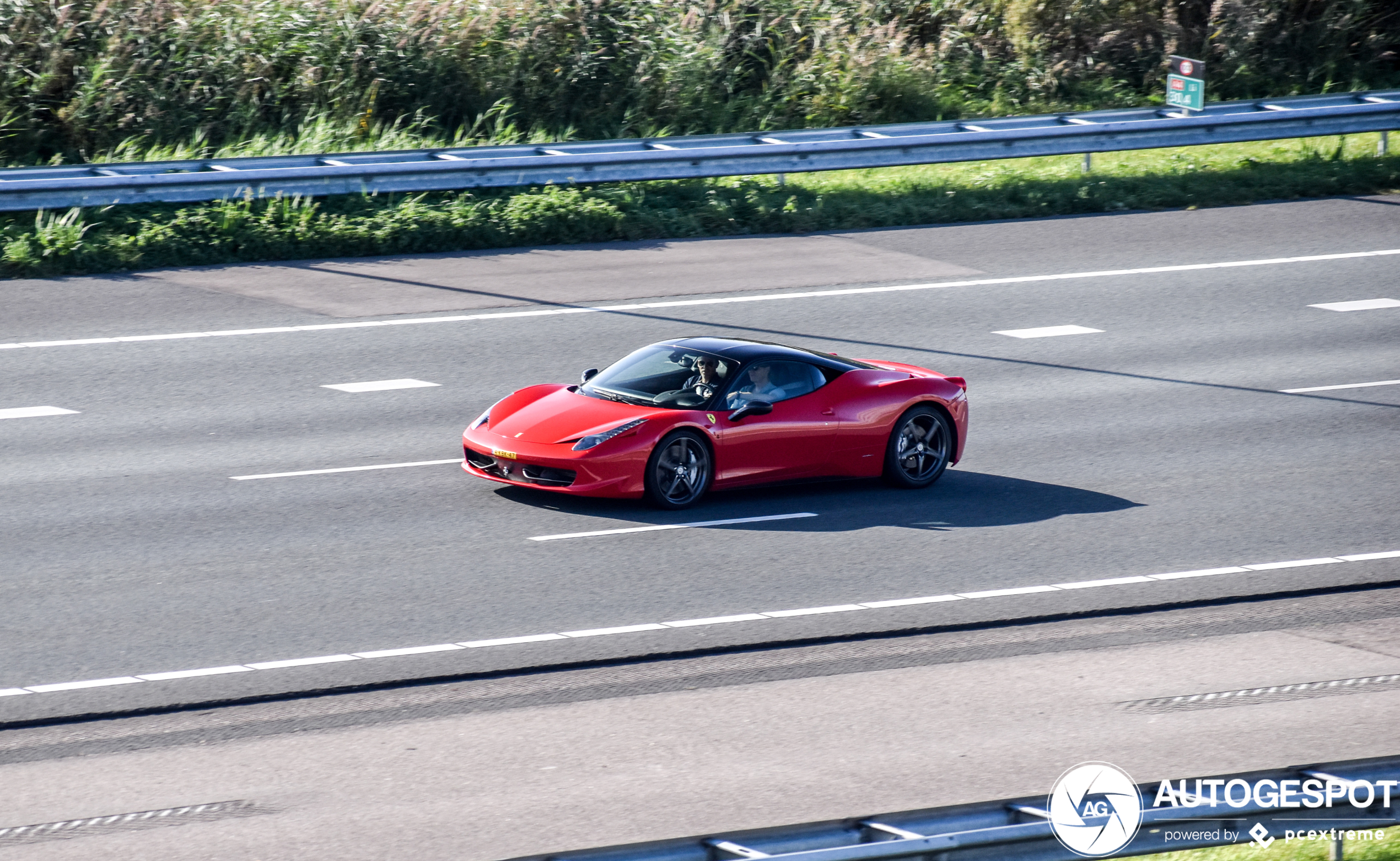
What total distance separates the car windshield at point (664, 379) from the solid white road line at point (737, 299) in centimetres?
517

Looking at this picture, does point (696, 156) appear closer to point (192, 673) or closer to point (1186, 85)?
point (1186, 85)

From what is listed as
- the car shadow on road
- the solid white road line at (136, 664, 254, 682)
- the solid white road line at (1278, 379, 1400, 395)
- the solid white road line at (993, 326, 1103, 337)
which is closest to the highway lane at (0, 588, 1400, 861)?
the solid white road line at (136, 664, 254, 682)

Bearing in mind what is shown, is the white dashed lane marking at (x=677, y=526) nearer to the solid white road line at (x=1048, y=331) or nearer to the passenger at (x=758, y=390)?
the passenger at (x=758, y=390)

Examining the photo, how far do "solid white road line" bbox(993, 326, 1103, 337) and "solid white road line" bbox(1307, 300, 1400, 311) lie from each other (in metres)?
3.01

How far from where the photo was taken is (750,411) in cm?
1280

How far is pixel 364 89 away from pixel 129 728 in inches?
730

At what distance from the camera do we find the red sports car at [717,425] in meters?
12.4

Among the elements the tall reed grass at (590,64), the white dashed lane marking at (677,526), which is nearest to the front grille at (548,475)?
the white dashed lane marking at (677,526)

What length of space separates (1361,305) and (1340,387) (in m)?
3.65

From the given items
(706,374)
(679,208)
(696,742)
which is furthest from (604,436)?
(679,208)

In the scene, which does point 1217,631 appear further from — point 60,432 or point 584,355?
point 60,432

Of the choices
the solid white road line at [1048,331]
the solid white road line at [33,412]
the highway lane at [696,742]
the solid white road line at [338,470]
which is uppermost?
the solid white road line at [1048,331]

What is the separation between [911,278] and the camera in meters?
20.6

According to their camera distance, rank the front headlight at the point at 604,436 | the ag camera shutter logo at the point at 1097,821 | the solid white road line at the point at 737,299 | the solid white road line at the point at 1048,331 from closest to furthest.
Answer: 1. the ag camera shutter logo at the point at 1097,821
2. the front headlight at the point at 604,436
3. the solid white road line at the point at 737,299
4. the solid white road line at the point at 1048,331
